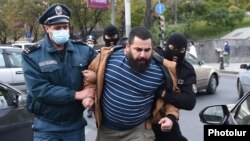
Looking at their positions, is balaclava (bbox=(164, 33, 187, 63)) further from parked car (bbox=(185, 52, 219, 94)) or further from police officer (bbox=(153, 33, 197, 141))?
parked car (bbox=(185, 52, 219, 94))

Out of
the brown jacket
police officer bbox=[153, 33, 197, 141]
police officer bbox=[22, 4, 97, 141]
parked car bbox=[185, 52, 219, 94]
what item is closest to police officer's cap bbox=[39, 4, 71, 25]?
police officer bbox=[22, 4, 97, 141]

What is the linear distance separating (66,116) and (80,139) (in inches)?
10.3

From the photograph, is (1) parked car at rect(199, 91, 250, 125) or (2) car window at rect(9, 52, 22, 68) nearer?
(1) parked car at rect(199, 91, 250, 125)

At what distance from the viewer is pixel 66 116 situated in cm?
A: 400

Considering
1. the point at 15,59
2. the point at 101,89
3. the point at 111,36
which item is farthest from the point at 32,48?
the point at 15,59

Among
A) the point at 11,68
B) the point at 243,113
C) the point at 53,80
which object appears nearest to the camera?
the point at 243,113

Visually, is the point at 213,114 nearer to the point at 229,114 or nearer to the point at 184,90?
the point at 229,114

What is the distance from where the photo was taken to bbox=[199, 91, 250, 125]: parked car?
3797mm

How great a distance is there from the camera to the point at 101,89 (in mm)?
3895

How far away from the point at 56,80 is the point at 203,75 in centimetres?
1077

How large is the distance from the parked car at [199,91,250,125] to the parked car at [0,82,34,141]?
7.52ft

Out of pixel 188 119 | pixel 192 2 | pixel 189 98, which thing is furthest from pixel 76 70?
pixel 192 2

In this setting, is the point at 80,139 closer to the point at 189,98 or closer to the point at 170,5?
the point at 189,98

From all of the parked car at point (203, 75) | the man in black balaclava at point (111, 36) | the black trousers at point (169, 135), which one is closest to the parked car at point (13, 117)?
the man in black balaclava at point (111, 36)
